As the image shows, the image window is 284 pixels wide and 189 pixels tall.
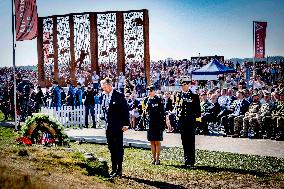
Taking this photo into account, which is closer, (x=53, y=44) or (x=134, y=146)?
(x=134, y=146)

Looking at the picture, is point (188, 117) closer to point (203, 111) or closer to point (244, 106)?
point (244, 106)

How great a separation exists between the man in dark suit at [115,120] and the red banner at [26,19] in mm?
8643

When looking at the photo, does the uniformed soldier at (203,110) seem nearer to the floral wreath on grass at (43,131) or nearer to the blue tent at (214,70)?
the floral wreath on grass at (43,131)

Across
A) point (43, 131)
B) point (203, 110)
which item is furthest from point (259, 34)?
point (43, 131)

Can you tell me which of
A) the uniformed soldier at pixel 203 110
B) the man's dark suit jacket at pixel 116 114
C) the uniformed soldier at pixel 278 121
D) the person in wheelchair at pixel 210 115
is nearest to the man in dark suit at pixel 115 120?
the man's dark suit jacket at pixel 116 114

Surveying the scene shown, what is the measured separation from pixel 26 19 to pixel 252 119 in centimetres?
1010

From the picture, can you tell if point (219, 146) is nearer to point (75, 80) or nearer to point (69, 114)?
point (69, 114)

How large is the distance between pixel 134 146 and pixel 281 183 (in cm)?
551

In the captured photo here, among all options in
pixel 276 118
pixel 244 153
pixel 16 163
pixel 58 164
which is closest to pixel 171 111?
pixel 276 118

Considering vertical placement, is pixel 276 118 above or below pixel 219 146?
above

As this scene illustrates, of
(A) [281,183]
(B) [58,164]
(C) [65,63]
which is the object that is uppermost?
(C) [65,63]

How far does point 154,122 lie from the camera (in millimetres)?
9859

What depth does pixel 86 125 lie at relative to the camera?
708 inches

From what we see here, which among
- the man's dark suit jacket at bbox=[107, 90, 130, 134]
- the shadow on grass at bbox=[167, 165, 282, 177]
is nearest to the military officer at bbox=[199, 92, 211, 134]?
the shadow on grass at bbox=[167, 165, 282, 177]
